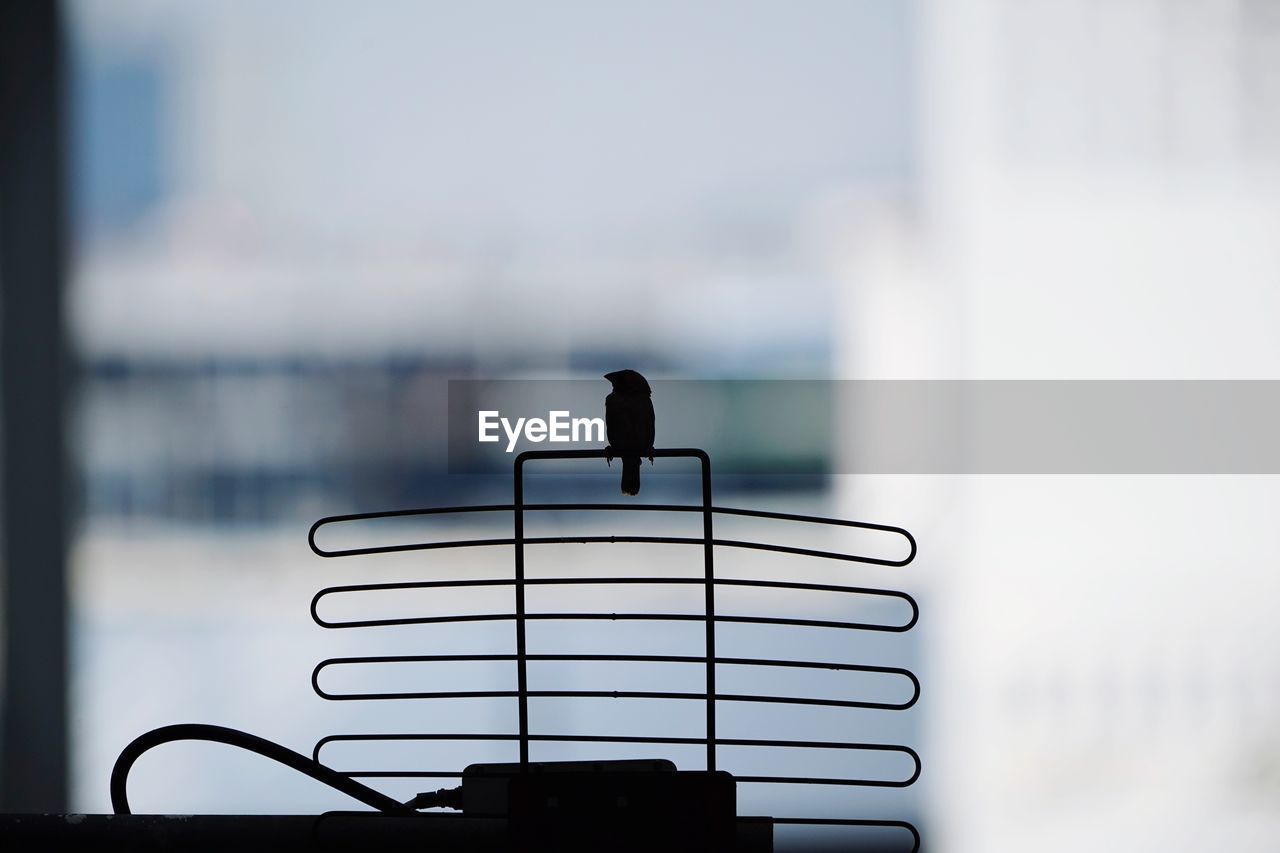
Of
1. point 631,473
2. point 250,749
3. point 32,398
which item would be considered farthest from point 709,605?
point 32,398

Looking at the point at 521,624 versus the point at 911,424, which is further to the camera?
the point at 911,424

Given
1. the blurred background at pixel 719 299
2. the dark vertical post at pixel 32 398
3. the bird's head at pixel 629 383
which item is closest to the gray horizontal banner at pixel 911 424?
the blurred background at pixel 719 299

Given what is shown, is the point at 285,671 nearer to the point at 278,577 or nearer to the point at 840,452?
the point at 278,577

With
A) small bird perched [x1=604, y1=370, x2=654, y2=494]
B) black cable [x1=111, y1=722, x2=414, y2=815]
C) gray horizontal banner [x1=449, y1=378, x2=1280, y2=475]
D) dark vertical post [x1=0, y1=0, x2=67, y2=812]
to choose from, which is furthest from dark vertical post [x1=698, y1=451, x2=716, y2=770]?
dark vertical post [x1=0, y1=0, x2=67, y2=812]

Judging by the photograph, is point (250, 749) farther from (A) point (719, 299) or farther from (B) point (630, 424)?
(A) point (719, 299)

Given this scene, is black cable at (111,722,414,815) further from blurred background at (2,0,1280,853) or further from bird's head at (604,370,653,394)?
blurred background at (2,0,1280,853)

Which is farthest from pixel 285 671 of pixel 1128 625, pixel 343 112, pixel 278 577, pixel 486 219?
pixel 1128 625

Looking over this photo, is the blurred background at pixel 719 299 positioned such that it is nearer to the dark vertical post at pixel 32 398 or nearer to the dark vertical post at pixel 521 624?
the dark vertical post at pixel 32 398
